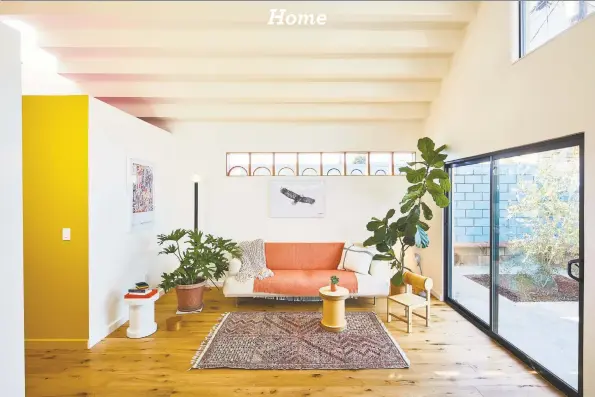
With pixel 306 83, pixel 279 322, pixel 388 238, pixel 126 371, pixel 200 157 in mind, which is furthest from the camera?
pixel 200 157

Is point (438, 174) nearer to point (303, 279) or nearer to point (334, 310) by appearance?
point (334, 310)

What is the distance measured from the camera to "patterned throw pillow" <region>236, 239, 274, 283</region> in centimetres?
381

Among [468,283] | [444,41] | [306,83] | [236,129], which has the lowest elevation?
[468,283]

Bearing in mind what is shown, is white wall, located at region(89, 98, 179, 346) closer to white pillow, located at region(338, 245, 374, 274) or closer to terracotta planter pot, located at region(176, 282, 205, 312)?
terracotta planter pot, located at region(176, 282, 205, 312)

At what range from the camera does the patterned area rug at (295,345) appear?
2529 millimetres

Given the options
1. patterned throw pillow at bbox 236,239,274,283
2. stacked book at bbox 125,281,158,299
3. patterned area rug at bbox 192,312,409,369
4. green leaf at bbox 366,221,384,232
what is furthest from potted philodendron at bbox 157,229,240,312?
green leaf at bbox 366,221,384,232

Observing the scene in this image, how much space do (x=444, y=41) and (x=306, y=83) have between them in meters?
1.70

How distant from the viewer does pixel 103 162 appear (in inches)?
118

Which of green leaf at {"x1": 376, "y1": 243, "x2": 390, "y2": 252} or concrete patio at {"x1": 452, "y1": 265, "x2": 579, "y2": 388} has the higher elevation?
green leaf at {"x1": 376, "y1": 243, "x2": 390, "y2": 252}

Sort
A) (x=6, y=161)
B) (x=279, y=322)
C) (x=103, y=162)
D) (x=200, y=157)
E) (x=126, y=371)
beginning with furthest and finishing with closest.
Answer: (x=200, y=157) < (x=279, y=322) < (x=103, y=162) < (x=126, y=371) < (x=6, y=161)

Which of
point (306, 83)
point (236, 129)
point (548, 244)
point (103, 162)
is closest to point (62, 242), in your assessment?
point (103, 162)

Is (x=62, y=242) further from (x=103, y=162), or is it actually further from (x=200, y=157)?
(x=200, y=157)

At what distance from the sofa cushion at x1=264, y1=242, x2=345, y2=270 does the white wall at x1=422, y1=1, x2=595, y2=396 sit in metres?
1.49

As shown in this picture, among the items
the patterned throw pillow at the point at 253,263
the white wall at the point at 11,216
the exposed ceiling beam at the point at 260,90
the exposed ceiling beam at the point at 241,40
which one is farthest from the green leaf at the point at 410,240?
the white wall at the point at 11,216
